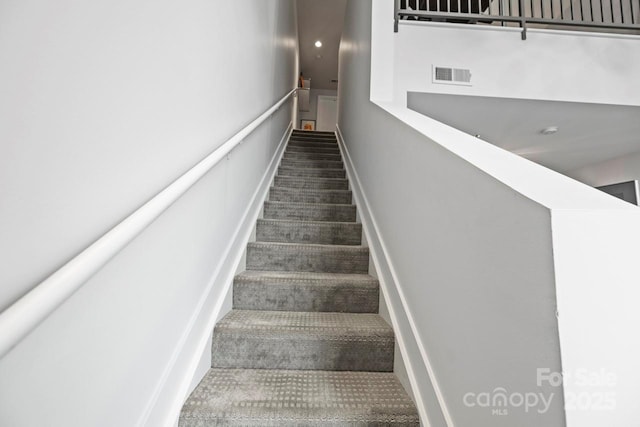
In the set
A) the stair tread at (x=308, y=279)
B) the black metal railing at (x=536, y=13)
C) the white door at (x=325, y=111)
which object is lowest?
the stair tread at (x=308, y=279)

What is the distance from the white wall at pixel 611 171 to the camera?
3.87 meters

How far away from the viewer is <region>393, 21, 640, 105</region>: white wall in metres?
2.51

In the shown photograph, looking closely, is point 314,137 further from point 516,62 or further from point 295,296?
point 295,296

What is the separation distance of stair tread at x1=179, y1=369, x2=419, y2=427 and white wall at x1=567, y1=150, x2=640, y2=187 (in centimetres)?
459

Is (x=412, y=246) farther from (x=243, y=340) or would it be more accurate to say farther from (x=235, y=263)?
(x=235, y=263)

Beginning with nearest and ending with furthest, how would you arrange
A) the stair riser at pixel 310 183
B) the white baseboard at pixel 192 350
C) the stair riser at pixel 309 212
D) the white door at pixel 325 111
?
the white baseboard at pixel 192 350, the stair riser at pixel 309 212, the stair riser at pixel 310 183, the white door at pixel 325 111

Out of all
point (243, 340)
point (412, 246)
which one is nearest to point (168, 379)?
point (243, 340)

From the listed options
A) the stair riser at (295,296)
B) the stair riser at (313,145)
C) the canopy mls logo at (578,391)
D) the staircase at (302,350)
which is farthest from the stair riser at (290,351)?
the stair riser at (313,145)

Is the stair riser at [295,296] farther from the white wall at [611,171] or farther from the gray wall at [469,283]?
the white wall at [611,171]

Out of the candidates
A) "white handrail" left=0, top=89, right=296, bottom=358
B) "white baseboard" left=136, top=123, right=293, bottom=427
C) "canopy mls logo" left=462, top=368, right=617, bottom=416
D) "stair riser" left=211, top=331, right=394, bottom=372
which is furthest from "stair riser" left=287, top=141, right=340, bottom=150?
"canopy mls logo" left=462, top=368, right=617, bottom=416

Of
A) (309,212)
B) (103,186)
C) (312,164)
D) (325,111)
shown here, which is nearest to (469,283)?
(103,186)

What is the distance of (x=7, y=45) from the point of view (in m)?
0.42

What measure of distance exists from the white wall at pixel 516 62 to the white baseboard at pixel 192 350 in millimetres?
1863

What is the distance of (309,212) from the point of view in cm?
234
